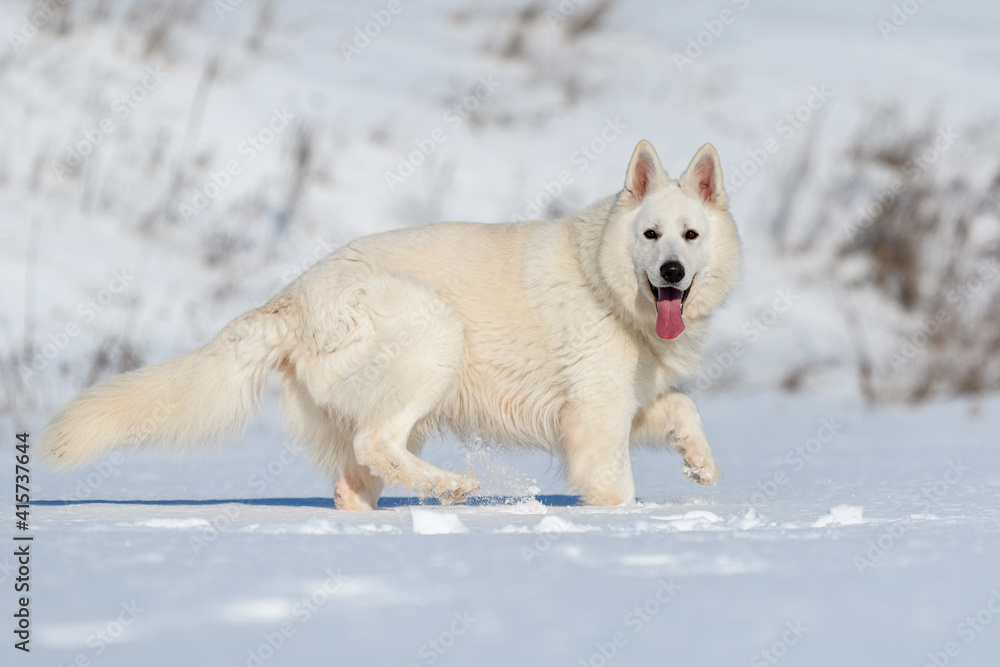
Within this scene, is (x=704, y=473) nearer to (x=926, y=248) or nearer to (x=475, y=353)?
(x=475, y=353)

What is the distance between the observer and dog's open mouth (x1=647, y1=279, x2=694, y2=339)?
4.16m

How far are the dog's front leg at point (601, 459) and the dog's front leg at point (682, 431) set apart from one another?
301 mm

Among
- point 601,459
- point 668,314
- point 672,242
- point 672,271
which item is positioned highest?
point 672,242

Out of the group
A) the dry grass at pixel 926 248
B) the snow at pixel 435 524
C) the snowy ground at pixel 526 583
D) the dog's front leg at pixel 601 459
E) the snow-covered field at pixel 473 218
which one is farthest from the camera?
the dry grass at pixel 926 248

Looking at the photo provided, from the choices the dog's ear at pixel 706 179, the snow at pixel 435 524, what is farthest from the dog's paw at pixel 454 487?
the dog's ear at pixel 706 179

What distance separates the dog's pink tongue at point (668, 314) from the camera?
4.16 m

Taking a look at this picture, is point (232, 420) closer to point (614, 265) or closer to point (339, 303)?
point (339, 303)

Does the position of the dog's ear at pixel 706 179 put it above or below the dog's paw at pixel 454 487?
above

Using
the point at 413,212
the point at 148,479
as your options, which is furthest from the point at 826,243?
the point at 148,479

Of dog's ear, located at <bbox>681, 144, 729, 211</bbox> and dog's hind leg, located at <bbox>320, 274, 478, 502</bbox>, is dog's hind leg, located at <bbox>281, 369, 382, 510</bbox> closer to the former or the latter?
dog's hind leg, located at <bbox>320, 274, 478, 502</bbox>

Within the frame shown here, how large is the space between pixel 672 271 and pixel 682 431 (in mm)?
724

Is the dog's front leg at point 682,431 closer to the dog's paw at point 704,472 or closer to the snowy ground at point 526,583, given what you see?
the dog's paw at point 704,472

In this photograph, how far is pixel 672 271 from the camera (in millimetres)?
4098

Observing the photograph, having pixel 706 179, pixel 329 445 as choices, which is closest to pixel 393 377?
pixel 329 445
